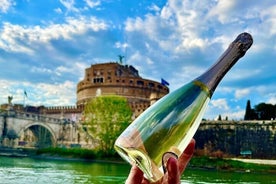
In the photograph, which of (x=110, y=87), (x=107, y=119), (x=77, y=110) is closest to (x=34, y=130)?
(x=77, y=110)

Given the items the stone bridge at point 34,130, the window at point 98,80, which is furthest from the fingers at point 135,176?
the window at point 98,80

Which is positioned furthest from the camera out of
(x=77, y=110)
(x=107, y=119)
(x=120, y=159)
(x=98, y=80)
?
(x=98, y=80)

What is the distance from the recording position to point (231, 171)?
89.0 feet

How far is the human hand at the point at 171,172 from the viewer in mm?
1036

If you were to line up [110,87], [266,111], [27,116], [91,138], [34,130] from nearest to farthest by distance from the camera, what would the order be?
[91,138] → [266,111] → [27,116] → [34,130] → [110,87]

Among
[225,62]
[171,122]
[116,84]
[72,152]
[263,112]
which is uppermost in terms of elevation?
[116,84]

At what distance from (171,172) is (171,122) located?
0.18 metres

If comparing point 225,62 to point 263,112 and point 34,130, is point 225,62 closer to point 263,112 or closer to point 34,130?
point 263,112

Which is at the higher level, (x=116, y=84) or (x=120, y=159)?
(x=116, y=84)

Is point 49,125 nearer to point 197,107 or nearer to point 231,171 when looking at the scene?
point 231,171

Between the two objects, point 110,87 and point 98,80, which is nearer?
point 110,87

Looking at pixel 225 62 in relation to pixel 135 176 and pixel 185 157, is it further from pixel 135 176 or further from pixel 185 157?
pixel 135 176

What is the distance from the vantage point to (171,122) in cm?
117

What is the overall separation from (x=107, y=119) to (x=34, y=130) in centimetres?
2223
